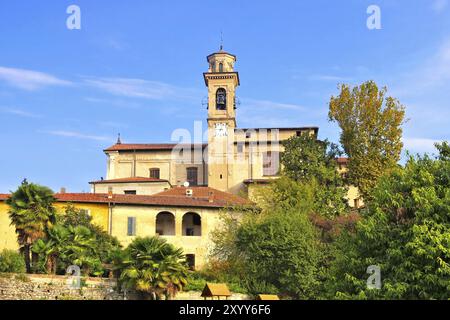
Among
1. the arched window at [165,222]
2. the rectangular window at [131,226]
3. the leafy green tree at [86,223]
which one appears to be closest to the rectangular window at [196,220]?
the arched window at [165,222]

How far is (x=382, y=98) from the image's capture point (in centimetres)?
5366

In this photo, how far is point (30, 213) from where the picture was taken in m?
35.2

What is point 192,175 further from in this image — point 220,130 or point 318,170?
point 318,170

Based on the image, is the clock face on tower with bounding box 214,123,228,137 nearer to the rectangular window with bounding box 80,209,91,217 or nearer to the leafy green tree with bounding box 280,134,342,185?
A: the leafy green tree with bounding box 280,134,342,185

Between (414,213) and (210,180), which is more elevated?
(210,180)

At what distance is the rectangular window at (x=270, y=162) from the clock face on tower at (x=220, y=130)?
4.66m

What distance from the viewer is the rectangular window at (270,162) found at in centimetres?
6412

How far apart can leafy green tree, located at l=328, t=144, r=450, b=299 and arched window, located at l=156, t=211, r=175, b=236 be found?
80.5 ft

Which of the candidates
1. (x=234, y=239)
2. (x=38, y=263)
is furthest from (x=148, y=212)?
(x=38, y=263)

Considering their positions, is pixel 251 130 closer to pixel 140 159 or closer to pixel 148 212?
pixel 140 159

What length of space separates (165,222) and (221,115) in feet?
65.3

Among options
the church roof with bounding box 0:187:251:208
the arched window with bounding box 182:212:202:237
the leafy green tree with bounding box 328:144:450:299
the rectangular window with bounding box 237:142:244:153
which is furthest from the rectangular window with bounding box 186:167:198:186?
the leafy green tree with bounding box 328:144:450:299
